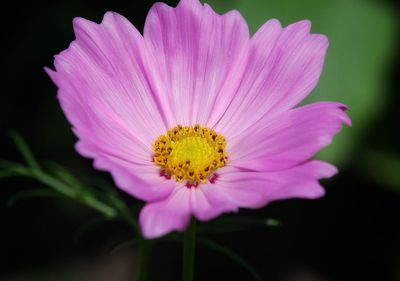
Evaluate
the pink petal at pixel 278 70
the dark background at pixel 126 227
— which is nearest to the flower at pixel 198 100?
the pink petal at pixel 278 70

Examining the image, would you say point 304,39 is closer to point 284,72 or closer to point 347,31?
point 284,72

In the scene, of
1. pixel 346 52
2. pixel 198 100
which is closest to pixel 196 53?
pixel 198 100

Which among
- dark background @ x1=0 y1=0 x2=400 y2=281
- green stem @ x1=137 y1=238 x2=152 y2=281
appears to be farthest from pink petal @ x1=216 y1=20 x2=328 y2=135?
dark background @ x1=0 y1=0 x2=400 y2=281

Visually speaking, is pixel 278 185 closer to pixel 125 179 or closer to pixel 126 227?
pixel 125 179

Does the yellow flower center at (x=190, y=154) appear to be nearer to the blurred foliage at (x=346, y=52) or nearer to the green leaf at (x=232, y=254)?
the green leaf at (x=232, y=254)

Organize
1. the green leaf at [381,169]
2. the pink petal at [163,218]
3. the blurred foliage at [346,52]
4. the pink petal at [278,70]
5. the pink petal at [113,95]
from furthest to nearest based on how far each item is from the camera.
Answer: the green leaf at [381,169]
the blurred foliage at [346,52]
the pink petal at [278,70]
the pink petal at [113,95]
the pink petal at [163,218]

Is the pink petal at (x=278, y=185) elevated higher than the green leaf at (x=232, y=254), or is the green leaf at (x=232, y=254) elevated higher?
the pink petal at (x=278, y=185)
